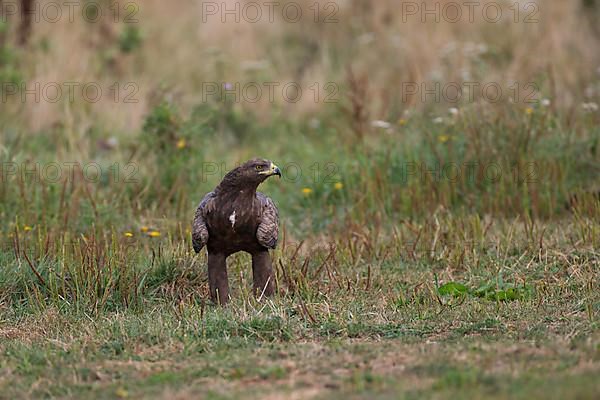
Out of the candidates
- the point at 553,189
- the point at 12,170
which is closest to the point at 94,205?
the point at 12,170

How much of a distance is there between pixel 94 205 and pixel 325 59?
5.39 metres

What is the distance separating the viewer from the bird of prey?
5859 millimetres

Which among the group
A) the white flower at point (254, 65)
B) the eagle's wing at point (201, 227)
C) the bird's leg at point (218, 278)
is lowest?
the bird's leg at point (218, 278)

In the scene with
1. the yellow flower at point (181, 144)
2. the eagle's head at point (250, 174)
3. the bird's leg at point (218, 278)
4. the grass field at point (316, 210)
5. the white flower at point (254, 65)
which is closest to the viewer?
the grass field at point (316, 210)

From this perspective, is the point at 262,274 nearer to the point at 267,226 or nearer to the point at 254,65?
the point at 267,226

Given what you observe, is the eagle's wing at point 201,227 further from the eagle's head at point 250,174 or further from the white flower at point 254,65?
the white flower at point 254,65

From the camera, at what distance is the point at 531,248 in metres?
7.24

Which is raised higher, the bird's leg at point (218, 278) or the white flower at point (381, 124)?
the white flower at point (381, 124)

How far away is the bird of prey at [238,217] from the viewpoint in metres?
5.86

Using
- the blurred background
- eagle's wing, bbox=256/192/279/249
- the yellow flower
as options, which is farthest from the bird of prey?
the yellow flower

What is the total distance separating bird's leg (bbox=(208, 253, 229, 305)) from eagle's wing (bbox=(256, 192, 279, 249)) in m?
0.35

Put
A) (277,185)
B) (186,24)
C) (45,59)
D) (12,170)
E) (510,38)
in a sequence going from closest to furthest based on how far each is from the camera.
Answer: (12,170), (277,185), (45,59), (510,38), (186,24)

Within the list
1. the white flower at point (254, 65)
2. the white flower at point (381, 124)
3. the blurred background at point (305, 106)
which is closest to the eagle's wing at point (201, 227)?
the blurred background at point (305, 106)

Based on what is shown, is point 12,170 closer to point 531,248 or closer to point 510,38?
point 531,248
